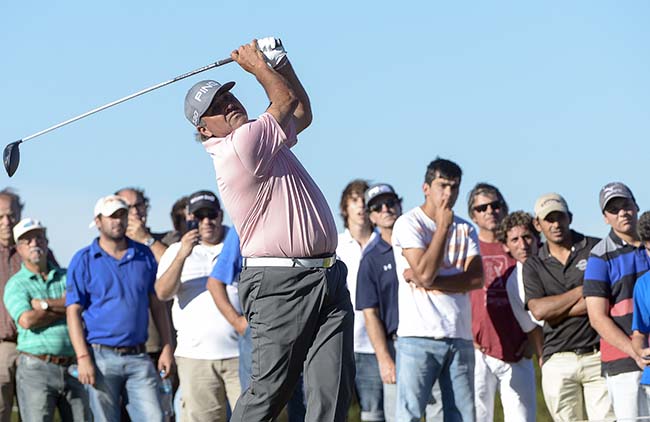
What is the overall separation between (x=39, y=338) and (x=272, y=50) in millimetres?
4708

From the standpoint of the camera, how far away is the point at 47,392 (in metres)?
10.0

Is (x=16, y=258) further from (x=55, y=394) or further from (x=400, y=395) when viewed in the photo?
(x=400, y=395)

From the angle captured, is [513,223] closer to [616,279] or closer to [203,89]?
[616,279]

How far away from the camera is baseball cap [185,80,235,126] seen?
6293 mm

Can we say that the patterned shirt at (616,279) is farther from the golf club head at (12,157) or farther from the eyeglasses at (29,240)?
the eyeglasses at (29,240)

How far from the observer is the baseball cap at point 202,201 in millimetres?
10148

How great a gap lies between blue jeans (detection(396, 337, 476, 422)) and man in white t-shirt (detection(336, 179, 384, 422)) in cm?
58

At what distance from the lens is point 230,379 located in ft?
32.6

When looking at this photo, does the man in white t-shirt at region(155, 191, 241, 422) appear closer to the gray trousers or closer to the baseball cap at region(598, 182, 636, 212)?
the baseball cap at region(598, 182, 636, 212)

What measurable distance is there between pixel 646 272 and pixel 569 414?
1.39 meters

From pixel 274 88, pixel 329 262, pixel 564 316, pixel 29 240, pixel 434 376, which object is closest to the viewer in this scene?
pixel 274 88

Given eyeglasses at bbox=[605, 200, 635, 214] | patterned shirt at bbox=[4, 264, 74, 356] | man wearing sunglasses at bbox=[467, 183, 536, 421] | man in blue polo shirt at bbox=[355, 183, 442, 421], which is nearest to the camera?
eyeglasses at bbox=[605, 200, 635, 214]

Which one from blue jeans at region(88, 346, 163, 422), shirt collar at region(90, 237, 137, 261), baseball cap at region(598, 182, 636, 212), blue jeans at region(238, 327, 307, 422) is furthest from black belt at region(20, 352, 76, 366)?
baseball cap at region(598, 182, 636, 212)

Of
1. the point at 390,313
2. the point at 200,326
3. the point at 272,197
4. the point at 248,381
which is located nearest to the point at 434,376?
the point at 390,313
